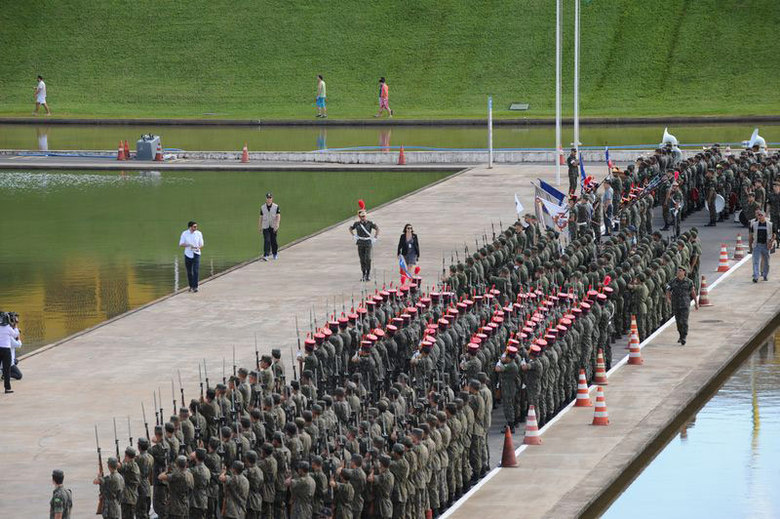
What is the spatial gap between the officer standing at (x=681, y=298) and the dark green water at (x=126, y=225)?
9.62 metres

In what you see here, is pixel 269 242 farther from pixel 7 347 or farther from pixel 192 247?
pixel 7 347

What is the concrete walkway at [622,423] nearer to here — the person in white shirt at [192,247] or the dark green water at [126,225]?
the person in white shirt at [192,247]

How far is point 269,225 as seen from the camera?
31844 mm

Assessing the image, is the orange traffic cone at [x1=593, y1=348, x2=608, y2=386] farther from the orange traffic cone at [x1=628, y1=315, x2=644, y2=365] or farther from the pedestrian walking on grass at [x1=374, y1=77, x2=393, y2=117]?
the pedestrian walking on grass at [x1=374, y1=77, x2=393, y2=117]

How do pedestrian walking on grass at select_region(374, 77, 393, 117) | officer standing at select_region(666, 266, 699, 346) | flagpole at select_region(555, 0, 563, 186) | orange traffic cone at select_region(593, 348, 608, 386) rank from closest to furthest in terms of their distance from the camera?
orange traffic cone at select_region(593, 348, 608, 386), officer standing at select_region(666, 266, 699, 346), flagpole at select_region(555, 0, 563, 186), pedestrian walking on grass at select_region(374, 77, 393, 117)

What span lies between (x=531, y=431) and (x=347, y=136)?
39.0 meters

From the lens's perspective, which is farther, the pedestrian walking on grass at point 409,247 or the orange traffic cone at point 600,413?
the pedestrian walking on grass at point 409,247

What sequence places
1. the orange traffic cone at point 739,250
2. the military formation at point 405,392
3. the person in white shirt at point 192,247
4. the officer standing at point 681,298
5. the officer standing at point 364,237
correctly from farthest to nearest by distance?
the orange traffic cone at point 739,250 → the officer standing at point 364,237 → the person in white shirt at point 192,247 → the officer standing at point 681,298 → the military formation at point 405,392

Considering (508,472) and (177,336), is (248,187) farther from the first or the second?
(508,472)

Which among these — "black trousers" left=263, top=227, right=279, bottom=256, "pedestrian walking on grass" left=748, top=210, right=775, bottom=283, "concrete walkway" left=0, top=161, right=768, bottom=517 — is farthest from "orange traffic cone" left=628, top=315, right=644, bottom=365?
"black trousers" left=263, top=227, right=279, bottom=256

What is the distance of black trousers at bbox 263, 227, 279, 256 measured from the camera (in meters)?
32.1

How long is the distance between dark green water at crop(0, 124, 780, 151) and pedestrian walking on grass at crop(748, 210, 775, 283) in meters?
22.5

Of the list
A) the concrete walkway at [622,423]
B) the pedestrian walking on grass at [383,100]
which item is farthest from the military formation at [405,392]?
the pedestrian walking on grass at [383,100]

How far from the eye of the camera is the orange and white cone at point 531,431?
19781 millimetres
